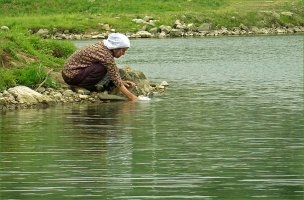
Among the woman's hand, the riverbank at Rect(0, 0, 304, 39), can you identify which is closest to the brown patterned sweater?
the woman's hand

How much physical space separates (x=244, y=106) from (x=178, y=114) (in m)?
2.25

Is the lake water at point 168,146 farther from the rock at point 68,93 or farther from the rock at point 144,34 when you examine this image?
the rock at point 144,34

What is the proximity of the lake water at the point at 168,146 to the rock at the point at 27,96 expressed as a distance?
0.77 metres

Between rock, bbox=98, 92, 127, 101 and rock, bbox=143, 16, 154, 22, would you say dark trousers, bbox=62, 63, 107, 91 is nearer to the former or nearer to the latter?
rock, bbox=98, 92, 127, 101

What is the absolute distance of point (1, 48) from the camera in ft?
82.1

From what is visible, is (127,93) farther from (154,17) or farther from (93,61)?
(154,17)

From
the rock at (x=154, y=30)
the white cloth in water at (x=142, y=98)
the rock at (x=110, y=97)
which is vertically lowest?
the rock at (x=154, y=30)

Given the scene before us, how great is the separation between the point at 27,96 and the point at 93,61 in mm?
1729

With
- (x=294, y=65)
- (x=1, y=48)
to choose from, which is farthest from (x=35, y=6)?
(x=1, y=48)

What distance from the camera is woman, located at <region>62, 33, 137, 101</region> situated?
22739 mm

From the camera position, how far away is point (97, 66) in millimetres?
23234

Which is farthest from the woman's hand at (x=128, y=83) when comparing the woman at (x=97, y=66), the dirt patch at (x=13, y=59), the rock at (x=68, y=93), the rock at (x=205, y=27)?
the rock at (x=205, y=27)

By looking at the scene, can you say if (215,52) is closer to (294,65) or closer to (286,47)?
(286,47)

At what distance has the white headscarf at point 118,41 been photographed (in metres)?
22.4
